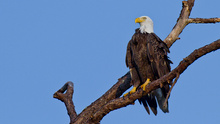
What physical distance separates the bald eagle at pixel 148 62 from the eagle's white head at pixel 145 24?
58mm

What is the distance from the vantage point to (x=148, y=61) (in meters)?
6.45

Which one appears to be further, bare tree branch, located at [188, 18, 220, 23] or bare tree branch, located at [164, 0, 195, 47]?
bare tree branch, located at [164, 0, 195, 47]

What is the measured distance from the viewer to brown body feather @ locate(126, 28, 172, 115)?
20.8 feet

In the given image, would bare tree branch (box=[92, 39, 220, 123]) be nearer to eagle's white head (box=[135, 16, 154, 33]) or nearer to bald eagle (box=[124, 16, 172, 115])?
bald eagle (box=[124, 16, 172, 115])

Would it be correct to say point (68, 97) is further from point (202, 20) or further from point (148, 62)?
point (202, 20)

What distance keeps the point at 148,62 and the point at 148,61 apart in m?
0.02

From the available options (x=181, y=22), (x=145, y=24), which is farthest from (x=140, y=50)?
(x=181, y=22)

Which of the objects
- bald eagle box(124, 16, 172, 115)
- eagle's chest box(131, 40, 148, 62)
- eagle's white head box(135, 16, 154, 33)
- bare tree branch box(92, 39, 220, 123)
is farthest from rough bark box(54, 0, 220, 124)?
eagle's white head box(135, 16, 154, 33)

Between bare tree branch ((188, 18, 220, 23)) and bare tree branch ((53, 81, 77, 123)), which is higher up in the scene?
bare tree branch ((188, 18, 220, 23))

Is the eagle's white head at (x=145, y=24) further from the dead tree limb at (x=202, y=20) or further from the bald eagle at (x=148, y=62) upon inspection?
the dead tree limb at (x=202, y=20)

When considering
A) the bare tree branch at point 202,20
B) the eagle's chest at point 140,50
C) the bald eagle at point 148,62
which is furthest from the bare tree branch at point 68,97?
the bare tree branch at point 202,20

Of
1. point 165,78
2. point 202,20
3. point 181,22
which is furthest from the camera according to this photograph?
point 181,22

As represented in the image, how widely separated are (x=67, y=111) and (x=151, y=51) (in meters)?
1.86

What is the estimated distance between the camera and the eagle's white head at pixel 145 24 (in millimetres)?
6762
